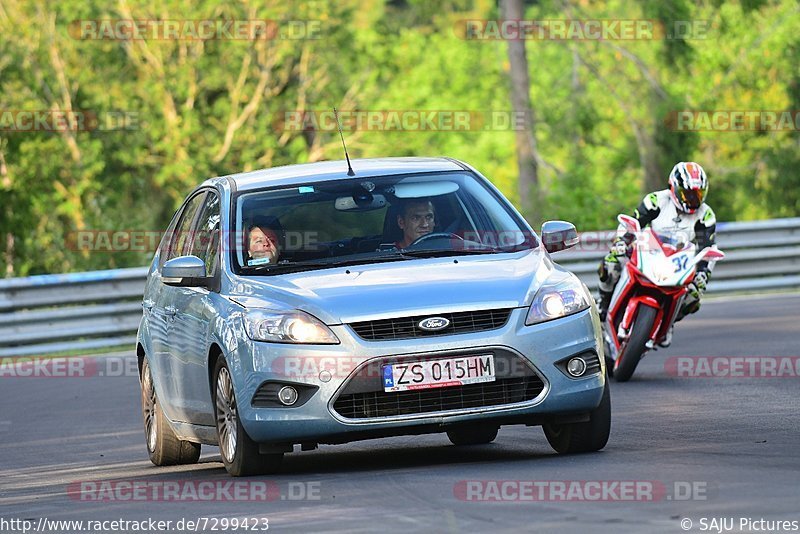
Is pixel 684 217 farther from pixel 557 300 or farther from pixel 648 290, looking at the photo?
pixel 557 300

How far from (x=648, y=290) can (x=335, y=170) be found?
16.8ft

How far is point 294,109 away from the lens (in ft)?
158

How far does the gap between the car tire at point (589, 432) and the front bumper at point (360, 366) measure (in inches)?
10.5

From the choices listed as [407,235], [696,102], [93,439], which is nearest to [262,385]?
[407,235]

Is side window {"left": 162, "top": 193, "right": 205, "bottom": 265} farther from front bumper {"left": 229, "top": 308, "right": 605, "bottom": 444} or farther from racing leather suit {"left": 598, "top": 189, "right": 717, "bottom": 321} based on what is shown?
racing leather suit {"left": 598, "top": 189, "right": 717, "bottom": 321}

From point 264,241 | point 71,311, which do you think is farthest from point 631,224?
point 71,311

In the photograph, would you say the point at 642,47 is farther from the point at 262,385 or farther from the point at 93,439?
the point at 262,385

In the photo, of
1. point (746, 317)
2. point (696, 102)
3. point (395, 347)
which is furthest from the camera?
point (696, 102)

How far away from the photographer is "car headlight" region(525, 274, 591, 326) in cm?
942

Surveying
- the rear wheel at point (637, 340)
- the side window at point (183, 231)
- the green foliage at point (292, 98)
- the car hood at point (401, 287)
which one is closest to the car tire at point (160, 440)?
the side window at point (183, 231)

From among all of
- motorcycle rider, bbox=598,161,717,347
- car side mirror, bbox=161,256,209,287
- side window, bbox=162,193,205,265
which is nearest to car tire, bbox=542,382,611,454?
car side mirror, bbox=161,256,209,287

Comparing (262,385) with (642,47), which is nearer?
(262,385)

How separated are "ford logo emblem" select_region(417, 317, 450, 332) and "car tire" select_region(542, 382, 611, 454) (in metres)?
1.02

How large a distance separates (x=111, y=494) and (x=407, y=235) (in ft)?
6.93
